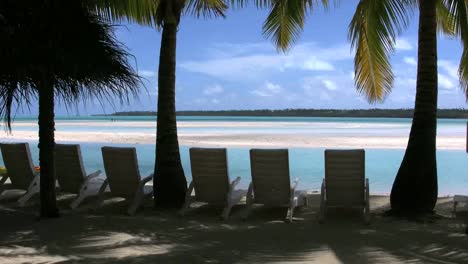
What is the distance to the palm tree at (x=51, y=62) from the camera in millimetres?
5133

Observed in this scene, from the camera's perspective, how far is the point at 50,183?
6.16 meters

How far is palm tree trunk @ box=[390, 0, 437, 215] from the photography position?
22.3 ft

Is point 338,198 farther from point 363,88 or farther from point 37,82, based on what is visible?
point 37,82

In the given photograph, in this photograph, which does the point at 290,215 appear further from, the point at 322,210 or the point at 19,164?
the point at 19,164

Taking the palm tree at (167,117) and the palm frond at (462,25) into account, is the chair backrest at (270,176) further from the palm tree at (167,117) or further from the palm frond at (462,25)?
the palm frond at (462,25)

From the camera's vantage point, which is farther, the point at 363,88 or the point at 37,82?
the point at 363,88

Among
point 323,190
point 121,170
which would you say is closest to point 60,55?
point 121,170

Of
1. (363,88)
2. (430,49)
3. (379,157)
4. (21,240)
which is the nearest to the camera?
(21,240)

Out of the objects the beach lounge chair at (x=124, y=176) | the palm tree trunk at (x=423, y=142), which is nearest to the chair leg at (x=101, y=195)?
the beach lounge chair at (x=124, y=176)

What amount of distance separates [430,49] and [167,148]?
364 centimetres

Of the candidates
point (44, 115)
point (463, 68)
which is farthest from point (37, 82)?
point (463, 68)

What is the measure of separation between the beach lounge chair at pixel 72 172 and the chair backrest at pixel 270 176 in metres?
2.28

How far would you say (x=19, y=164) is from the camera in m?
7.79

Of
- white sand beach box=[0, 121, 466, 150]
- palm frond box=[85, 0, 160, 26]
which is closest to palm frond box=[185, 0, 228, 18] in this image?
palm frond box=[85, 0, 160, 26]
